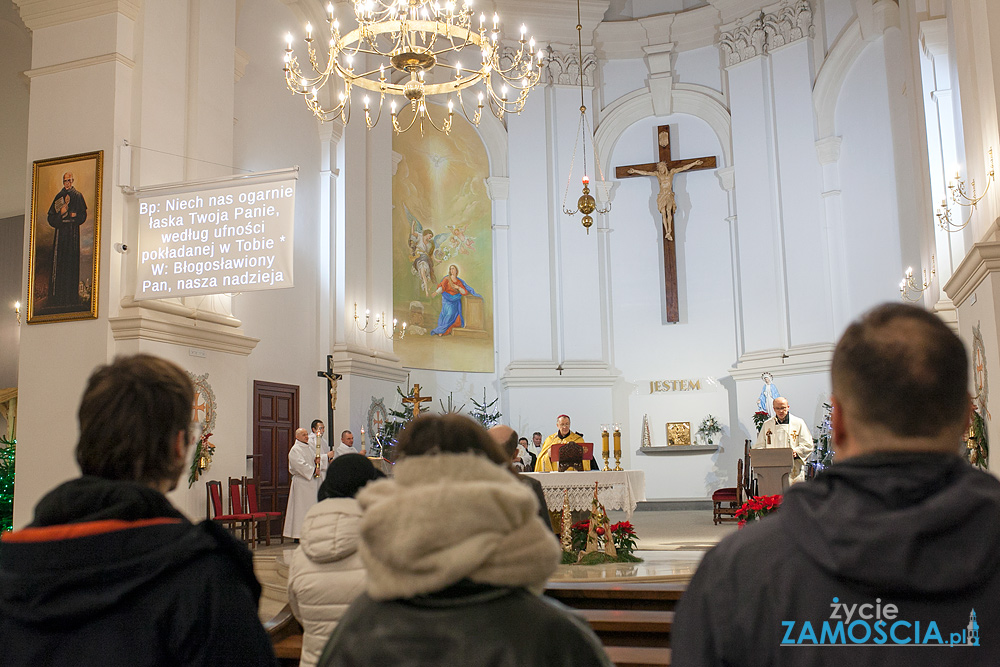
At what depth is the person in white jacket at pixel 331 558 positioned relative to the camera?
304cm

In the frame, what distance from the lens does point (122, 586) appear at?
1531mm

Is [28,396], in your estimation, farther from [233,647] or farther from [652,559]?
[233,647]

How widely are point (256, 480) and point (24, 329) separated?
11.1ft

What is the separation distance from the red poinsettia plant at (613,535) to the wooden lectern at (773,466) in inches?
81.2

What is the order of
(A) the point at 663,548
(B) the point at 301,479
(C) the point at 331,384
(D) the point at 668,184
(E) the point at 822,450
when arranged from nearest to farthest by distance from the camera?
(A) the point at 663,548, (B) the point at 301,479, (C) the point at 331,384, (E) the point at 822,450, (D) the point at 668,184

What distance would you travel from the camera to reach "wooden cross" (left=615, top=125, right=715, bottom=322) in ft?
56.9

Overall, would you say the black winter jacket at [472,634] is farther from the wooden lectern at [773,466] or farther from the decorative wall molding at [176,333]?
the wooden lectern at [773,466]

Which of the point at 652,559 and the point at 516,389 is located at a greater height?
the point at 516,389

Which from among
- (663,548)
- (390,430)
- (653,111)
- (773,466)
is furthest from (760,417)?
(653,111)

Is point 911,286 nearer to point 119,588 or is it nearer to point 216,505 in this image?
point 216,505

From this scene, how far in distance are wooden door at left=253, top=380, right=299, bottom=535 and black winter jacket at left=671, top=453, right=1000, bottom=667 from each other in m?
11.2

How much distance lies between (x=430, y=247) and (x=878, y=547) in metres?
16.4

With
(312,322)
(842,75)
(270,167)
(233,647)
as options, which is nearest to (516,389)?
(312,322)

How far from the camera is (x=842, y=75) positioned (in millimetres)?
15961
